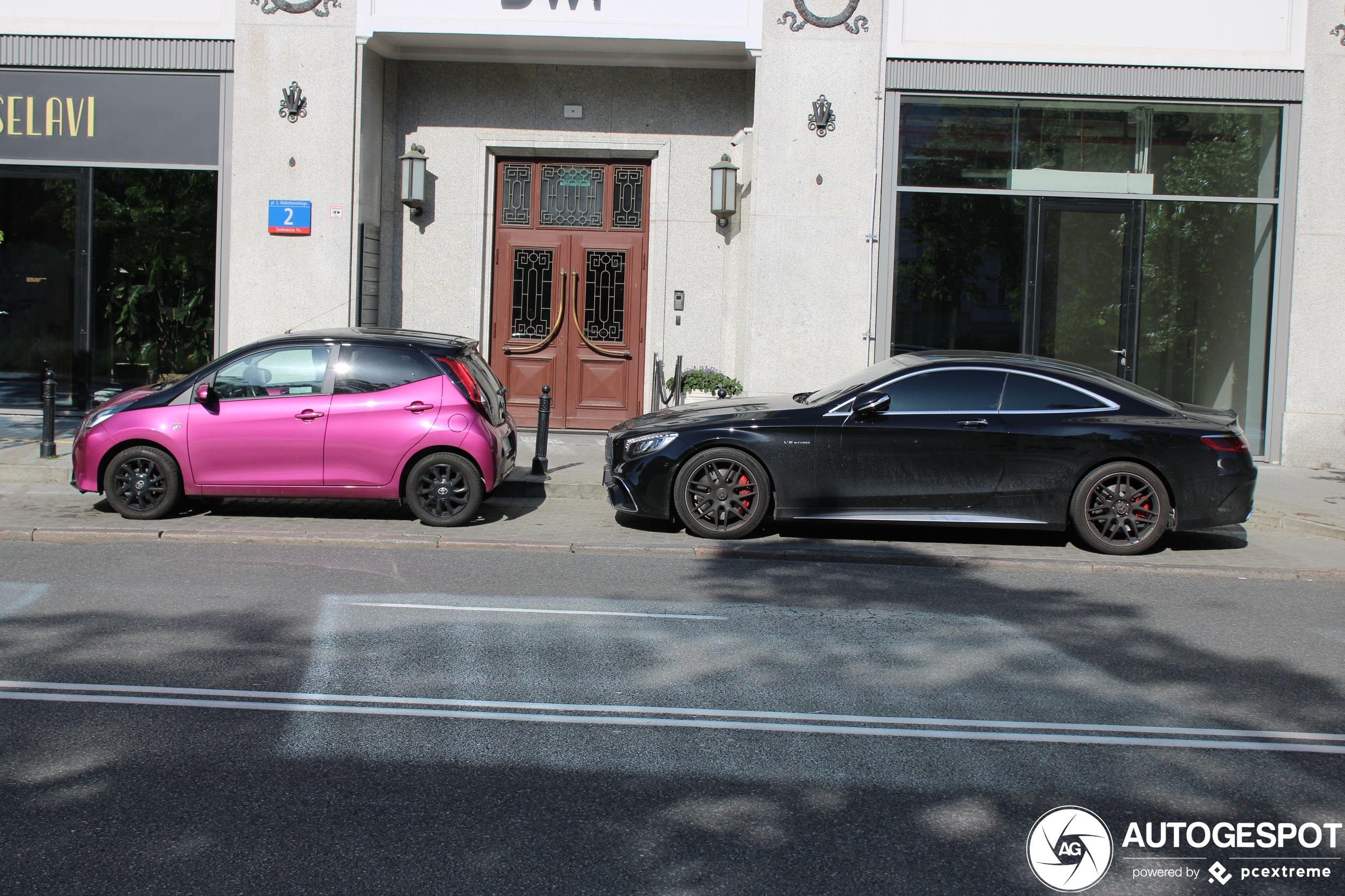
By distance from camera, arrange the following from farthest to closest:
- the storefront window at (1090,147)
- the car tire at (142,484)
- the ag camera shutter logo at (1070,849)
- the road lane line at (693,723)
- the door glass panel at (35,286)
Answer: the door glass panel at (35,286) → the storefront window at (1090,147) → the car tire at (142,484) → the road lane line at (693,723) → the ag camera shutter logo at (1070,849)

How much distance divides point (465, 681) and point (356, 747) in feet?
3.03

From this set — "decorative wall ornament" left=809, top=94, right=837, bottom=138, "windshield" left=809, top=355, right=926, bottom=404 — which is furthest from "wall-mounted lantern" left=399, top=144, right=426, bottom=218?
"windshield" left=809, top=355, right=926, bottom=404

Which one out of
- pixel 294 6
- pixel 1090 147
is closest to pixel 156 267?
pixel 294 6

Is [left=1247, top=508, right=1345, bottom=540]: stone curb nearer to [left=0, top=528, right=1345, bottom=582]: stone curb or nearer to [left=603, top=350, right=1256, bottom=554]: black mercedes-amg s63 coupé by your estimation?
[left=603, top=350, right=1256, bottom=554]: black mercedes-amg s63 coupé

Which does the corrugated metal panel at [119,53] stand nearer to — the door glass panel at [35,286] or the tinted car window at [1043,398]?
the door glass panel at [35,286]

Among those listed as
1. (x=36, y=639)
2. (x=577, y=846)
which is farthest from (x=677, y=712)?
(x=36, y=639)

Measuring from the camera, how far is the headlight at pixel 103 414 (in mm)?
9688

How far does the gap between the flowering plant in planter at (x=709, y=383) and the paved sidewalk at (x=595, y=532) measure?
11.0 ft

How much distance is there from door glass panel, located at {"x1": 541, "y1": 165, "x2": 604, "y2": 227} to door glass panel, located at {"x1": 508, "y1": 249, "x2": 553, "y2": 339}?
1.54ft

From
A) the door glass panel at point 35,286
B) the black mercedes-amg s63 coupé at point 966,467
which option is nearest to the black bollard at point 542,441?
the black mercedes-amg s63 coupé at point 966,467

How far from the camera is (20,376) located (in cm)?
1538

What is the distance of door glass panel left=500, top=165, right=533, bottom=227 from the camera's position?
52.2 ft

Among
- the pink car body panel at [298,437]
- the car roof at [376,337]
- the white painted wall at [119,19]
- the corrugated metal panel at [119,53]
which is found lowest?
the pink car body panel at [298,437]

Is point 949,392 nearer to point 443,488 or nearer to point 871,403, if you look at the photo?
point 871,403
